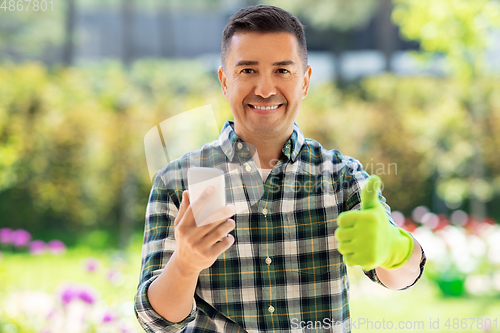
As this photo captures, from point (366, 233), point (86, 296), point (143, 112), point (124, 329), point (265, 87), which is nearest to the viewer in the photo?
point (366, 233)

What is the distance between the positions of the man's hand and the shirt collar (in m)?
0.24

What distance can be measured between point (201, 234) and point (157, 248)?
0.22 meters

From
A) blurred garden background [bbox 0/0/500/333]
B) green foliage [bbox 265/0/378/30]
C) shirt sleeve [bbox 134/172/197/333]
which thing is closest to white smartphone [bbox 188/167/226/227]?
shirt sleeve [bbox 134/172/197/333]

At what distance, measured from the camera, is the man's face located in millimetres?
813

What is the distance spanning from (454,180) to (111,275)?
A: 2.60 m

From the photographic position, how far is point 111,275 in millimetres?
2086

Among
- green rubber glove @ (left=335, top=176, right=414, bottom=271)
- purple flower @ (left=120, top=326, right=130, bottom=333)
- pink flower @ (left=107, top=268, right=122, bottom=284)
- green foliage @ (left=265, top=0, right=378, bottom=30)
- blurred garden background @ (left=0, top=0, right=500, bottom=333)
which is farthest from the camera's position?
green foliage @ (left=265, top=0, right=378, bottom=30)

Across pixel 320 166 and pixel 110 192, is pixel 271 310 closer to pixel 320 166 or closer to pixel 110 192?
pixel 320 166

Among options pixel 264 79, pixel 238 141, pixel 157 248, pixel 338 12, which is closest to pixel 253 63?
pixel 264 79

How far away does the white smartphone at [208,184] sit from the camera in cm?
63

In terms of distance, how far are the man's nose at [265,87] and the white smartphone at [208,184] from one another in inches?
9.3

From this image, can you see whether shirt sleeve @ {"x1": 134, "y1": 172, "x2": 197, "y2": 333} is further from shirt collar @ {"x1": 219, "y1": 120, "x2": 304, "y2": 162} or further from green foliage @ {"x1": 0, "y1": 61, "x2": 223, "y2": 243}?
green foliage @ {"x1": 0, "y1": 61, "x2": 223, "y2": 243}

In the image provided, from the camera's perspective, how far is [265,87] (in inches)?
31.8

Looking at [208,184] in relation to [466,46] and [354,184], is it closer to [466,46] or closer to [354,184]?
[354,184]
